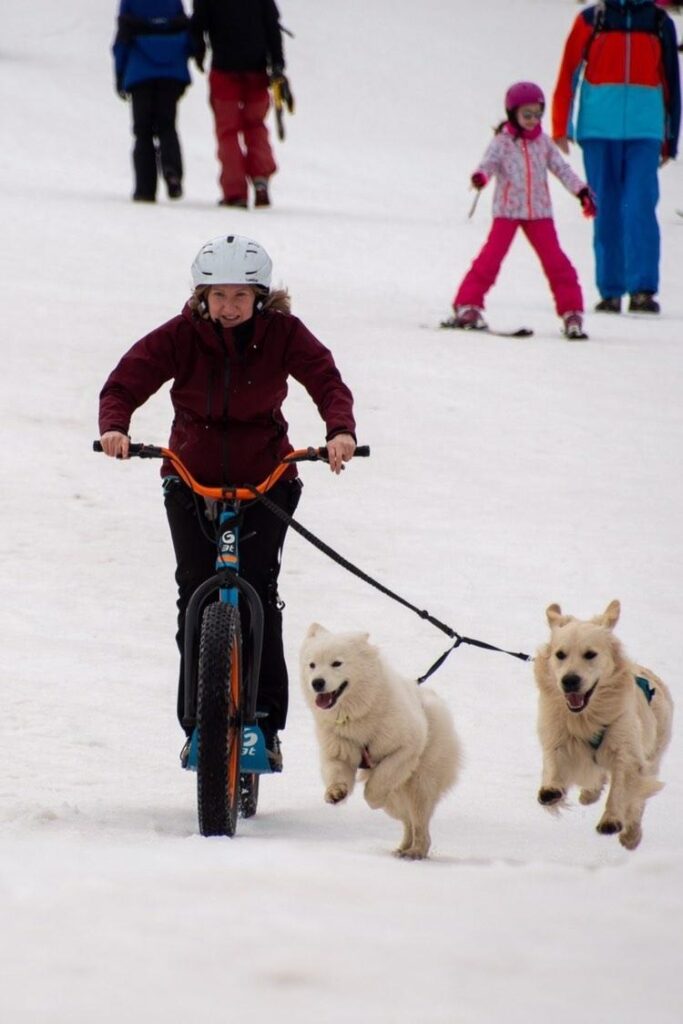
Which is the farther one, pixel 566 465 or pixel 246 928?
pixel 566 465

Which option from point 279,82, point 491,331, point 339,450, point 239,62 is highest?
point 239,62

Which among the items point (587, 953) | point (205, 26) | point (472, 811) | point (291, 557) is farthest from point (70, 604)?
point (205, 26)

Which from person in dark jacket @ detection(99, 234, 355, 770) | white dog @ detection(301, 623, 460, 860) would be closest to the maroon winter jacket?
person in dark jacket @ detection(99, 234, 355, 770)

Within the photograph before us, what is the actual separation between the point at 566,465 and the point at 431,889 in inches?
263

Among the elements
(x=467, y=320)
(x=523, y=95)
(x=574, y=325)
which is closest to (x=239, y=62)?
(x=467, y=320)

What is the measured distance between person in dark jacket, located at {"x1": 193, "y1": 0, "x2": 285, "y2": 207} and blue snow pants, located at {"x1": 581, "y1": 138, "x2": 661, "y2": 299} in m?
4.52

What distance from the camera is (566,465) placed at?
10.3 m

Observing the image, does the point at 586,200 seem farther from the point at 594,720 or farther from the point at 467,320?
the point at 594,720

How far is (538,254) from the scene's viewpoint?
43.4 ft

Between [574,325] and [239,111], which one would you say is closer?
→ [574,325]

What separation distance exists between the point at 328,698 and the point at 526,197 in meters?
8.55

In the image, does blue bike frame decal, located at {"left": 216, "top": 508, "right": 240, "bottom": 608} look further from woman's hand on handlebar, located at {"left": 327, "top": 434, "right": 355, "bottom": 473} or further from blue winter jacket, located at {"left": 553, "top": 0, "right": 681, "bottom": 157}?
blue winter jacket, located at {"left": 553, "top": 0, "right": 681, "bottom": 157}

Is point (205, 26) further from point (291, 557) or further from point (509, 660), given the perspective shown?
point (509, 660)

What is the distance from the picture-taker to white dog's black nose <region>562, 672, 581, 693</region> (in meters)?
5.22
